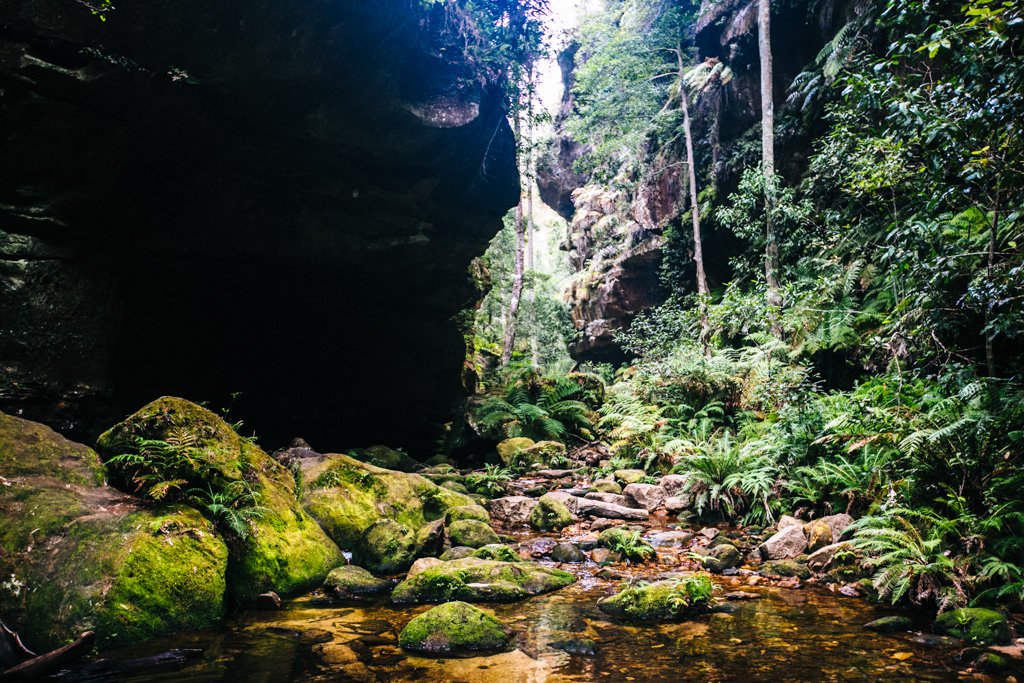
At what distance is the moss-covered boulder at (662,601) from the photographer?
4031 millimetres

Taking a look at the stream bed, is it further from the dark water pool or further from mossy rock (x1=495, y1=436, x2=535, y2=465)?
mossy rock (x1=495, y1=436, x2=535, y2=465)

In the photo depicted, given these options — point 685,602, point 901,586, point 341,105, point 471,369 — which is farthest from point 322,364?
point 901,586

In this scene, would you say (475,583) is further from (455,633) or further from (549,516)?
(549,516)

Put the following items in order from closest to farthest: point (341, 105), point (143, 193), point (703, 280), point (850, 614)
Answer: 1. point (850, 614)
2. point (341, 105)
3. point (143, 193)
4. point (703, 280)

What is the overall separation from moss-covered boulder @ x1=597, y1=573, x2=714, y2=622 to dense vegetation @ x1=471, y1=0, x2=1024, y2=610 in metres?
1.38

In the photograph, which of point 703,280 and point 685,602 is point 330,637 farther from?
point 703,280

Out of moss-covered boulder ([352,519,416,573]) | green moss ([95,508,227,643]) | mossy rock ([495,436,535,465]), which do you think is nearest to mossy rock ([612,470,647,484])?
mossy rock ([495,436,535,465])

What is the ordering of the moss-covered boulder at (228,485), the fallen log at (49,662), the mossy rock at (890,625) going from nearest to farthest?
the fallen log at (49,662)
the mossy rock at (890,625)
the moss-covered boulder at (228,485)

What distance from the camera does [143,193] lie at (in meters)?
8.05

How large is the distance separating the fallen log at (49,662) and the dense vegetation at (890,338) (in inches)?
208

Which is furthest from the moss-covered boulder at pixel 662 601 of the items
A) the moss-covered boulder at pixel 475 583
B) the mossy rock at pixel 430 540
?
the mossy rock at pixel 430 540

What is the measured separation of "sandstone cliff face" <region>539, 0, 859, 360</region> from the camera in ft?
48.1

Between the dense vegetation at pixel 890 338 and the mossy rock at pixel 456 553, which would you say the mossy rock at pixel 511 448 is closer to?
the dense vegetation at pixel 890 338

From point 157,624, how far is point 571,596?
2.98 metres
